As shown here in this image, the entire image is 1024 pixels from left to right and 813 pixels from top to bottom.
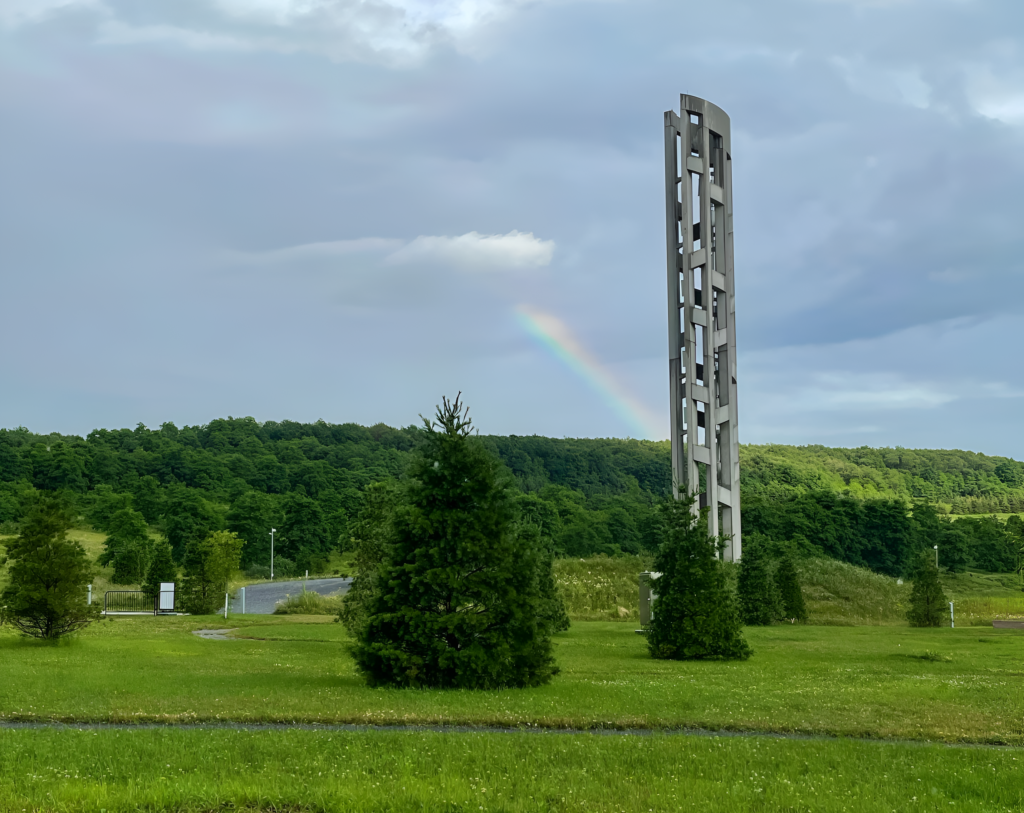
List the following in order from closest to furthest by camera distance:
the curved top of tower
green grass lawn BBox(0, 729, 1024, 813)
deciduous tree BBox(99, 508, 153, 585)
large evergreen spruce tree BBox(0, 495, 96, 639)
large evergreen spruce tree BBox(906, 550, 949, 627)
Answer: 1. green grass lawn BBox(0, 729, 1024, 813)
2. large evergreen spruce tree BBox(0, 495, 96, 639)
3. large evergreen spruce tree BBox(906, 550, 949, 627)
4. the curved top of tower
5. deciduous tree BBox(99, 508, 153, 585)

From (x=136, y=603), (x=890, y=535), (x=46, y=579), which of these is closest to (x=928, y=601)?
(x=46, y=579)

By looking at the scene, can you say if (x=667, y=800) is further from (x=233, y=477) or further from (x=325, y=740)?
(x=233, y=477)

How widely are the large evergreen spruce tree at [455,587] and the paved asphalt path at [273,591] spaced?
1561 inches

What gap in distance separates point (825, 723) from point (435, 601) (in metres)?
7.15

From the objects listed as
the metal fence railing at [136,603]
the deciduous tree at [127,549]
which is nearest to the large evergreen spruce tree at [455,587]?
the metal fence railing at [136,603]

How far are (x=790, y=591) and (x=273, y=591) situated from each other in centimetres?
A: 4475

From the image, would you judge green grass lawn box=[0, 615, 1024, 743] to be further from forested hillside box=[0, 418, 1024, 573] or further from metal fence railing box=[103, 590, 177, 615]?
forested hillside box=[0, 418, 1024, 573]

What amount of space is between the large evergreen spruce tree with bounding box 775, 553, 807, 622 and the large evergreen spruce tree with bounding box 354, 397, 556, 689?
27167 millimetres

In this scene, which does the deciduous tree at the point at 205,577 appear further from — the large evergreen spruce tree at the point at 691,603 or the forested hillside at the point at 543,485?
the large evergreen spruce tree at the point at 691,603

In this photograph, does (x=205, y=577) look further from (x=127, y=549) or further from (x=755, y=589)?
(x=755, y=589)

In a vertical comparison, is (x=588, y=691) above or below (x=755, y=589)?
above

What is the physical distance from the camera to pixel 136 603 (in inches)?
2264

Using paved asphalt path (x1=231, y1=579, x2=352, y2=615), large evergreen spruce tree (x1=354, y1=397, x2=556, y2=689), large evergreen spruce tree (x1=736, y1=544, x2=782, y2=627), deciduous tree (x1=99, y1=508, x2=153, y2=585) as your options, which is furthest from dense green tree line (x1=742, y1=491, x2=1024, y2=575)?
large evergreen spruce tree (x1=354, y1=397, x2=556, y2=689)

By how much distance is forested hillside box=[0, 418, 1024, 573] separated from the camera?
94625 mm
